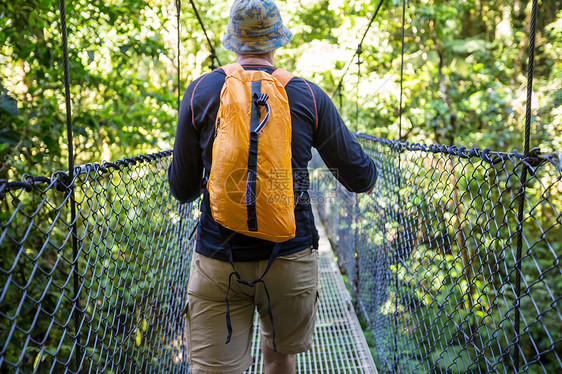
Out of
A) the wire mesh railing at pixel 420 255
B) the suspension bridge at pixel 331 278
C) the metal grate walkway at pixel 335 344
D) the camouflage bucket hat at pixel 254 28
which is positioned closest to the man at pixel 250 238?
the camouflage bucket hat at pixel 254 28

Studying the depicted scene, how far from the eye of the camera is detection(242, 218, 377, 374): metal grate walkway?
1.75 m

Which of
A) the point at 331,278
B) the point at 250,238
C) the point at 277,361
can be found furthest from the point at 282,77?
the point at 331,278

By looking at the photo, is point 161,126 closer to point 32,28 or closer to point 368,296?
point 32,28

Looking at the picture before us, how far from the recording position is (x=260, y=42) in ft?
3.23

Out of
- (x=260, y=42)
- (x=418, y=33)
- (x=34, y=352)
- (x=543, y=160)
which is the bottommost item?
(x=34, y=352)

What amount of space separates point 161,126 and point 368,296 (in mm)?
2199

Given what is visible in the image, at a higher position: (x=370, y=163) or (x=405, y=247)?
(x=370, y=163)

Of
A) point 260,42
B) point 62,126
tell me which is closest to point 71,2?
point 62,126

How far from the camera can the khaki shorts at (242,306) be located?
3.25ft

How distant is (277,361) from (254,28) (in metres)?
0.88

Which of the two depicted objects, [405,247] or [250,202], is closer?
[250,202]

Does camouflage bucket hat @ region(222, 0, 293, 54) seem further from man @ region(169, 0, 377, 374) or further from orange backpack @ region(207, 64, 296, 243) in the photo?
orange backpack @ region(207, 64, 296, 243)

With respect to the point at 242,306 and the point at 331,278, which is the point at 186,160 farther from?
the point at 331,278

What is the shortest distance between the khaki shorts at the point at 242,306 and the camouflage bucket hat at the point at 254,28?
515 mm
